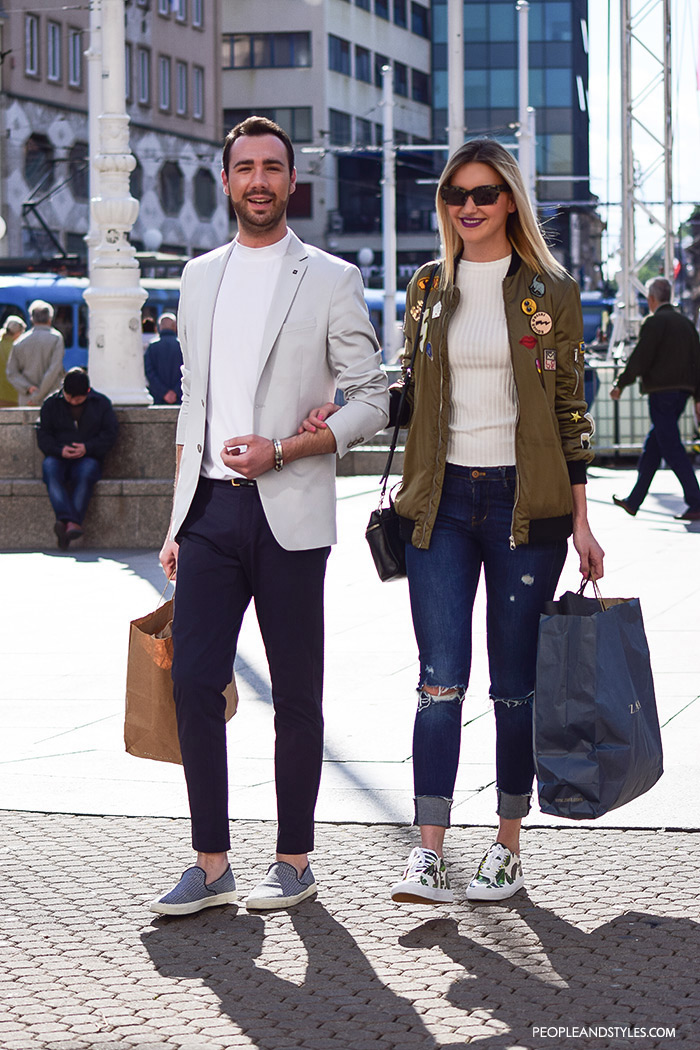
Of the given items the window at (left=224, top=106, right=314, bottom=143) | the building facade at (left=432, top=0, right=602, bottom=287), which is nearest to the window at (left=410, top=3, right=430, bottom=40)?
the building facade at (left=432, top=0, right=602, bottom=287)

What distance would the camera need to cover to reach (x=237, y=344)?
476cm

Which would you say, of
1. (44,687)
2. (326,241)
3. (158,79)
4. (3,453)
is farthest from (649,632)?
(326,241)

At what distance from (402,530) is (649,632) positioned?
175 inches

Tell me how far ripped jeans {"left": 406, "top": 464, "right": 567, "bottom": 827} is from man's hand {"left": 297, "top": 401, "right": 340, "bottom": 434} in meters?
0.35

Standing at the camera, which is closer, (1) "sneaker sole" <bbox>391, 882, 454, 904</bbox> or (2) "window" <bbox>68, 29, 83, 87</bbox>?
(1) "sneaker sole" <bbox>391, 882, 454, 904</bbox>

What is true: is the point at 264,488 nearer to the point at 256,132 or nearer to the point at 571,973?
the point at 256,132

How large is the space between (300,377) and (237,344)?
183mm

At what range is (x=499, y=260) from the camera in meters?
4.86

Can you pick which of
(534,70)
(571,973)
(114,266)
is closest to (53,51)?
(534,70)

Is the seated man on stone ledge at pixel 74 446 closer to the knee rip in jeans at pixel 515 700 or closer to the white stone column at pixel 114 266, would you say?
the white stone column at pixel 114 266

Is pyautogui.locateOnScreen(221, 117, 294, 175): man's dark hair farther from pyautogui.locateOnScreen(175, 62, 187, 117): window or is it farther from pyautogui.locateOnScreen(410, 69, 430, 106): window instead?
pyautogui.locateOnScreen(410, 69, 430, 106): window

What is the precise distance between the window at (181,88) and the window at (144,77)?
216 cm

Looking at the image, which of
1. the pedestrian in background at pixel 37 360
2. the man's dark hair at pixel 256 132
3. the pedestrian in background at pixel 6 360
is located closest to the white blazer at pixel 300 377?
the man's dark hair at pixel 256 132

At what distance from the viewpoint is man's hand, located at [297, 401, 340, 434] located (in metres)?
4.70
